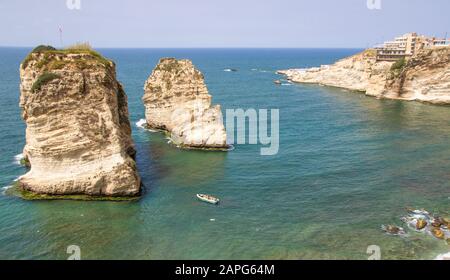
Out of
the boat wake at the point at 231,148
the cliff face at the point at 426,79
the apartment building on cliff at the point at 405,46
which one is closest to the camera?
the boat wake at the point at 231,148

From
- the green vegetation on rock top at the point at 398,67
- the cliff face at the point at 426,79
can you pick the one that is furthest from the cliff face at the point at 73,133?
the green vegetation on rock top at the point at 398,67

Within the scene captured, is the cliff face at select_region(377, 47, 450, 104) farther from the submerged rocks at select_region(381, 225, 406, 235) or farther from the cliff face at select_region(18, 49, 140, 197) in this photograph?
the cliff face at select_region(18, 49, 140, 197)

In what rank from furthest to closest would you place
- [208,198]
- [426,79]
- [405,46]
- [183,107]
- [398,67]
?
[405,46] → [398,67] → [426,79] → [183,107] → [208,198]

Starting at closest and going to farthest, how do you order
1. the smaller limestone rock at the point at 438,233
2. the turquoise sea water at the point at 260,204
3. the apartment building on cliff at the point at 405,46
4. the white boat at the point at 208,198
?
the turquoise sea water at the point at 260,204, the smaller limestone rock at the point at 438,233, the white boat at the point at 208,198, the apartment building on cliff at the point at 405,46

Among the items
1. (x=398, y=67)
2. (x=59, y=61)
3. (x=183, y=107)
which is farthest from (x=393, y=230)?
(x=398, y=67)

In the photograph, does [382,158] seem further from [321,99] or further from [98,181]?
[321,99]

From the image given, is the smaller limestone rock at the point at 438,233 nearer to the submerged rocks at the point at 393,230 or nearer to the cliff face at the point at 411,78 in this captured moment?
the submerged rocks at the point at 393,230

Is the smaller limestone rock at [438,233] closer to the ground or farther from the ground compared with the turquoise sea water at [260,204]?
closer to the ground

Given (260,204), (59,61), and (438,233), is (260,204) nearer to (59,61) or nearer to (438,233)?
(438,233)

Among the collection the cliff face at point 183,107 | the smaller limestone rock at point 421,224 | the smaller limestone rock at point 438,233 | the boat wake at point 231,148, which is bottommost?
the smaller limestone rock at point 438,233
